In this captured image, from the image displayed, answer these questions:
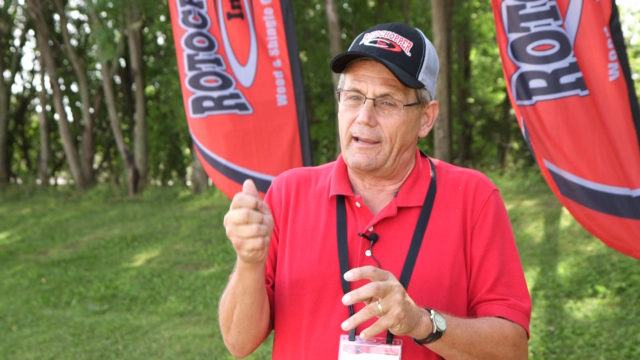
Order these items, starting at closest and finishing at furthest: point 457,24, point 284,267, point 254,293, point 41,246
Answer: point 254,293 < point 284,267 < point 41,246 < point 457,24

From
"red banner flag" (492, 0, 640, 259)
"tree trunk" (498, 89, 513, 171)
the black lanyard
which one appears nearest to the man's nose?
the black lanyard

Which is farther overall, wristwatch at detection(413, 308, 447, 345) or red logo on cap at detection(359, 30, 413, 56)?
red logo on cap at detection(359, 30, 413, 56)

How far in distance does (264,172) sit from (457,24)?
13851 mm

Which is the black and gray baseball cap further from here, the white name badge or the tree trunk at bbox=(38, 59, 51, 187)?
the tree trunk at bbox=(38, 59, 51, 187)

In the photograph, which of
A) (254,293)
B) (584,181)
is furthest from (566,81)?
(254,293)

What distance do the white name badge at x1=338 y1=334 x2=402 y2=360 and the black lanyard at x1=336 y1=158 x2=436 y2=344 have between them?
0.02 metres

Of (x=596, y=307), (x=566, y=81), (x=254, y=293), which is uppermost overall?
→ (x=566, y=81)

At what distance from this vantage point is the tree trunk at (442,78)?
34.6 ft

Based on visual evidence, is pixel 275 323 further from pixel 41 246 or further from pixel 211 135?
pixel 41 246

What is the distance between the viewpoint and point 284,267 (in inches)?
87.2

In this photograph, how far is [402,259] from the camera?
84.0 inches

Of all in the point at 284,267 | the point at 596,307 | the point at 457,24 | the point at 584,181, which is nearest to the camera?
the point at 284,267

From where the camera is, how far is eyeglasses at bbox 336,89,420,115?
89.3 inches

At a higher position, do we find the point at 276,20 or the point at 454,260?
the point at 276,20
